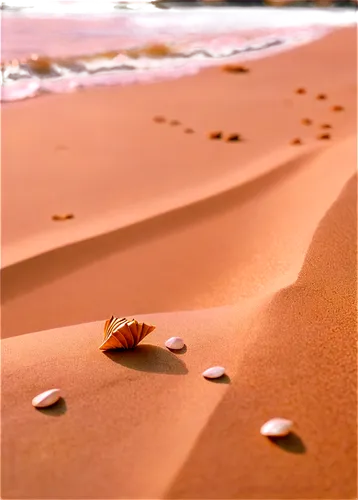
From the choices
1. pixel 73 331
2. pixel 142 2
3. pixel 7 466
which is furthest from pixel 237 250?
pixel 142 2

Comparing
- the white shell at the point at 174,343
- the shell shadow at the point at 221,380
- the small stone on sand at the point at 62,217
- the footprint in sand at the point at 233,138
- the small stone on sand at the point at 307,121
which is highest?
the small stone on sand at the point at 307,121

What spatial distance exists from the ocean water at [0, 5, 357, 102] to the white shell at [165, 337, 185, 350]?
13.3 feet

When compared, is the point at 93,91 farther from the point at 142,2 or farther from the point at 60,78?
the point at 142,2

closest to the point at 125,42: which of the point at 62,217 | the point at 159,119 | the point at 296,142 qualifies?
the point at 159,119

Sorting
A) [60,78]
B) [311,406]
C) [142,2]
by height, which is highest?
[142,2]

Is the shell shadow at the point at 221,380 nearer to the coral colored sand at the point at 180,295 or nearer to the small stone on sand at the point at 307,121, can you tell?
the coral colored sand at the point at 180,295

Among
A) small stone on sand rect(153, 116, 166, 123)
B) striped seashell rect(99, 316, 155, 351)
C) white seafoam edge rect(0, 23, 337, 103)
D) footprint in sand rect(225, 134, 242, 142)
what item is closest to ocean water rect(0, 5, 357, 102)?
white seafoam edge rect(0, 23, 337, 103)

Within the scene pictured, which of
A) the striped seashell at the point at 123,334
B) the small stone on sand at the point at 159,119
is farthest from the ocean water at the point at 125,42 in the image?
the striped seashell at the point at 123,334

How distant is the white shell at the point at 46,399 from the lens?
3.56 feet

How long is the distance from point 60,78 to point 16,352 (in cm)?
526

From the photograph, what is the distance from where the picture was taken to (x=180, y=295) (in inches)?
79.8

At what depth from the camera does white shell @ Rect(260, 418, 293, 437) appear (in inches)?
37.6

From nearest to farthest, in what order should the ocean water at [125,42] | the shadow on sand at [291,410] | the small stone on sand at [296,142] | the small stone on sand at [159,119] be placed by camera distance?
the shadow on sand at [291,410] < the small stone on sand at [296,142] < the small stone on sand at [159,119] < the ocean water at [125,42]

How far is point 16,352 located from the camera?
4.38 ft
